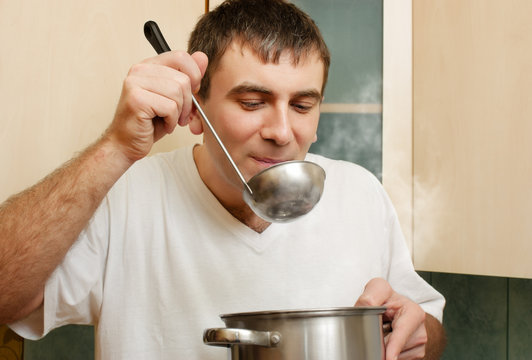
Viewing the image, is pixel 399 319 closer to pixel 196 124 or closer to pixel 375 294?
pixel 375 294

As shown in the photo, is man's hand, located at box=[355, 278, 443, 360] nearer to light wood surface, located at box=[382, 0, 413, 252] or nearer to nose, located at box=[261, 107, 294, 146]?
nose, located at box=[261, 107, 294, 146]

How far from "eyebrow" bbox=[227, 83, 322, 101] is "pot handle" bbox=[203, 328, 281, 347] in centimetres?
49

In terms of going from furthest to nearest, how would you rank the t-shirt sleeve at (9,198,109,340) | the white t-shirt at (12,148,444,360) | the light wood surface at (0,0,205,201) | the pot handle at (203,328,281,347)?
the light wood surface at (0,0,205,201) → the white t-shirt at (12,148,444,360) → the t-shirt sleeve at (9,198,109,340) → the pot handle at (203,328,281,347)

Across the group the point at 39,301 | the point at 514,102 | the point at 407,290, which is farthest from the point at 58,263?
the point at 514,102

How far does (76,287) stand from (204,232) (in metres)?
0.26

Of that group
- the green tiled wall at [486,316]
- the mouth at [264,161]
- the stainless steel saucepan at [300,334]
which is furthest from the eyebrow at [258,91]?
the green tiled wall at [486,316]

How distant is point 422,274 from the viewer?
1821mm

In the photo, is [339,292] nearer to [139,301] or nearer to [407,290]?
[407,290]

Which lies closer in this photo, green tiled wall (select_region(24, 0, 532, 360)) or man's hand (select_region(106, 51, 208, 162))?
man's hand (select_region(106, 51, 208, 162))

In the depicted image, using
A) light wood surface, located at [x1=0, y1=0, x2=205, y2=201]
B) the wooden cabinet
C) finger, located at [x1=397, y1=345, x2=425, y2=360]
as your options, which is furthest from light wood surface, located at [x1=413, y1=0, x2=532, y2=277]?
light wood surface, located at [x1=0, y1=0, x2=205, y2=201]

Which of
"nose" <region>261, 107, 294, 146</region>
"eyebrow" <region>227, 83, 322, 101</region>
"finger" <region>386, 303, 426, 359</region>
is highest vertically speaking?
"eyebrow" <region>227, 83, 322, 101</region>

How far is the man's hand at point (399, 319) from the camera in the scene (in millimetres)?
824

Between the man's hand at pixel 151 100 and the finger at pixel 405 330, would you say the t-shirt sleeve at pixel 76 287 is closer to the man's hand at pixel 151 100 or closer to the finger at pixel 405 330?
the man's hand at pixel 151 100

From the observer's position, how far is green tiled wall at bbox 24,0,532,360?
148 centimetres
